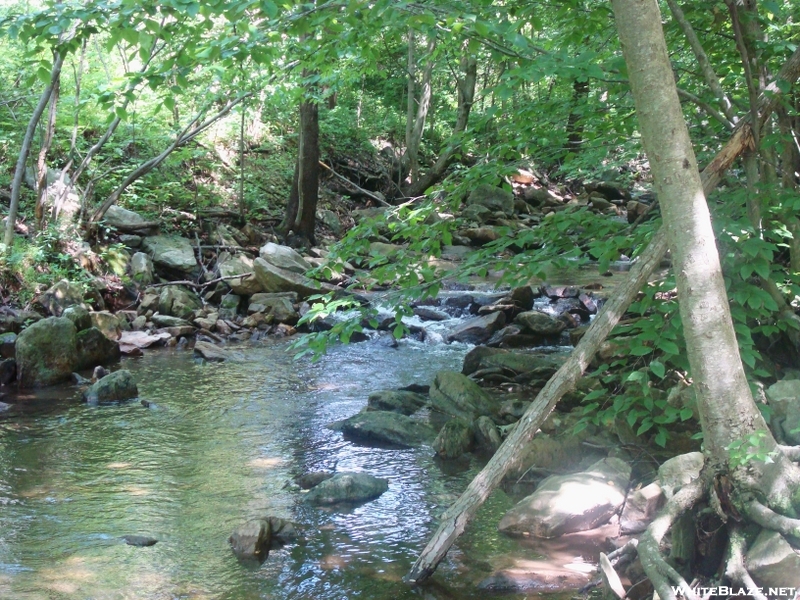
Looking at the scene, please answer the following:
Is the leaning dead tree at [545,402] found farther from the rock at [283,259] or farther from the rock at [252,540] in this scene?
the rock at [283,259]

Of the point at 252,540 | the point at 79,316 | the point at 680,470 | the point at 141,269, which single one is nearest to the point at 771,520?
the point at 680,470

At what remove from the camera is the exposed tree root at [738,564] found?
3.19 meters

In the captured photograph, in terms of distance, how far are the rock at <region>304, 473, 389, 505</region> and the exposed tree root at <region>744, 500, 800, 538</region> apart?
3196 mm

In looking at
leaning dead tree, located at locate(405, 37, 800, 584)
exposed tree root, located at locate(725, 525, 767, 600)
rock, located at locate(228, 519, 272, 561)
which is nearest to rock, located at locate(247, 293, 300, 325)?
rock, located at locate(228, 519, 272, 561)

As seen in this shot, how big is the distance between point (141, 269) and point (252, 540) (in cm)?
987

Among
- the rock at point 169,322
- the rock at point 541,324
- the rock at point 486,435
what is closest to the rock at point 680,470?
the rock at point 486,435

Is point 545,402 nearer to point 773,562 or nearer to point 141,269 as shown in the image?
point 773,562

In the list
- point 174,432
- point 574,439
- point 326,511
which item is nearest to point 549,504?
point 574,439

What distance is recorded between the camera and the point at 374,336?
12.5m

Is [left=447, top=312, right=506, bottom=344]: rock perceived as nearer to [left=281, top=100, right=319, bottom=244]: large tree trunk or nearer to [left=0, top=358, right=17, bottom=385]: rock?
[left=0, top=358, right=17, bottom=385]: rock

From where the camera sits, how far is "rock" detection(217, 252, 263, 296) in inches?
544

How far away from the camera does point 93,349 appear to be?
10.5 m

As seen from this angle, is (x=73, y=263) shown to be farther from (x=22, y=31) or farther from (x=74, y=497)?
(x=22, y=31)

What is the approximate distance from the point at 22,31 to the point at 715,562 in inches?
174
